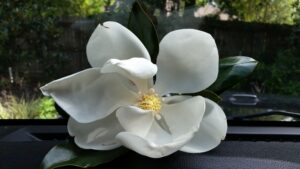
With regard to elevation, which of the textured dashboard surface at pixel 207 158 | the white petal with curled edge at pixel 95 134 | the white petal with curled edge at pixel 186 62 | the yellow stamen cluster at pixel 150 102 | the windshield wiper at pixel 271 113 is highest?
the white petal with curled edge at pixel 186 62

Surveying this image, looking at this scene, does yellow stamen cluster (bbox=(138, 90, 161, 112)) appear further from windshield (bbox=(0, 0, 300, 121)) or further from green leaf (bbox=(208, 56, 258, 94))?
windshield (bbox=(0, 0, 300, 121))

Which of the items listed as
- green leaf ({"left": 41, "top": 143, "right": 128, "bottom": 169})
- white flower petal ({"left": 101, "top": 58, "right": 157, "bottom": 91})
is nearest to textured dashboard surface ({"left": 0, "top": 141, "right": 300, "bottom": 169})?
green leaf ({"left": 41, "top": 143, "right": 128, "bottom": 169})

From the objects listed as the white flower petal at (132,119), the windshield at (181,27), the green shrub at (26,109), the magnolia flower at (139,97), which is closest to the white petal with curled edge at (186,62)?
the magnolia flower at (139,97)

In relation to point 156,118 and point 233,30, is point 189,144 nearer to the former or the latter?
point 156,118

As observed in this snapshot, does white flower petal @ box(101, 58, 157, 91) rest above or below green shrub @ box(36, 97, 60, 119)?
above

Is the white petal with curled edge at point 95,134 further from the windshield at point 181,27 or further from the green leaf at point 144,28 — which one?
the windshield at point 181,27
